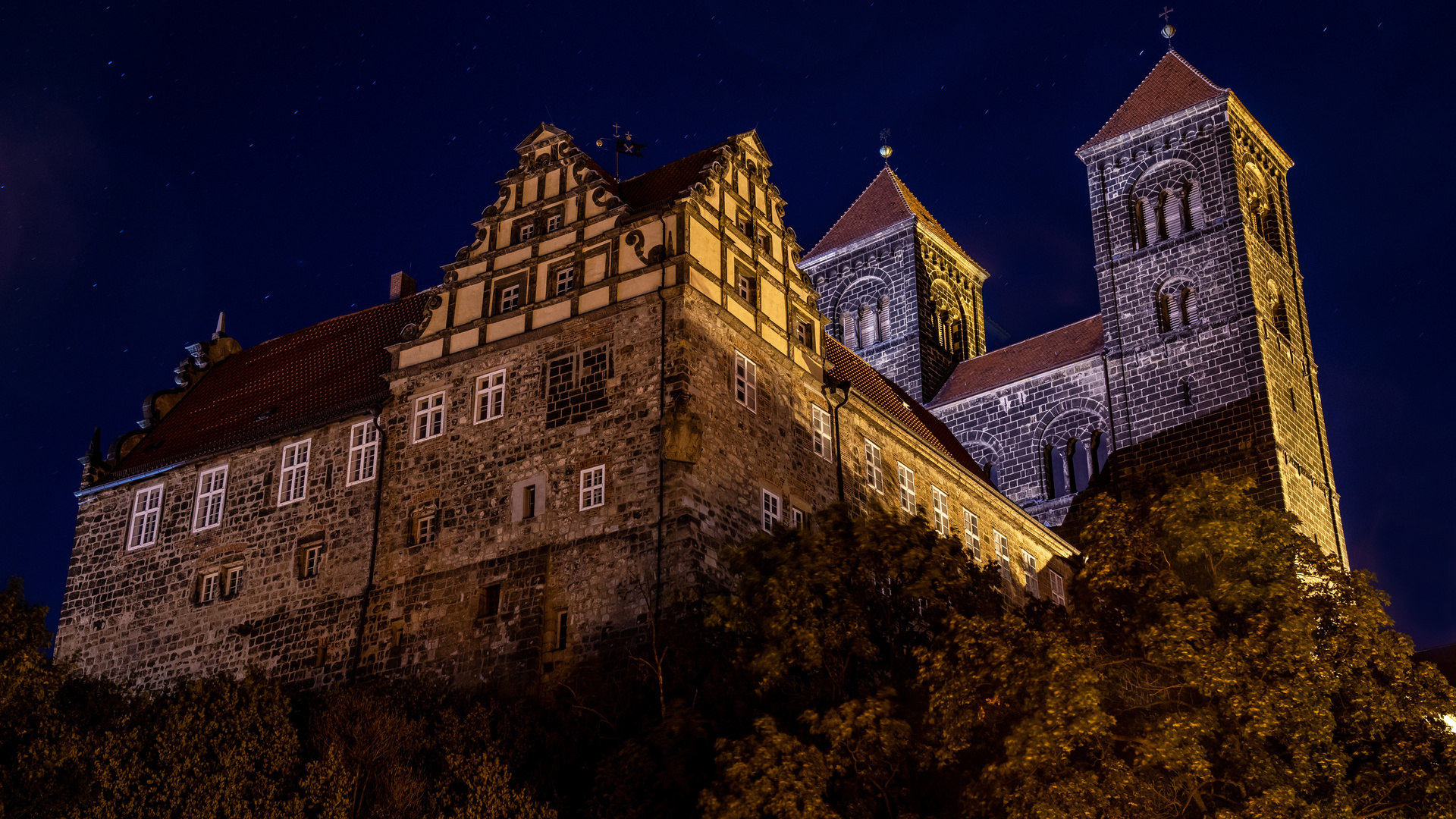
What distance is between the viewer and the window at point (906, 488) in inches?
1589

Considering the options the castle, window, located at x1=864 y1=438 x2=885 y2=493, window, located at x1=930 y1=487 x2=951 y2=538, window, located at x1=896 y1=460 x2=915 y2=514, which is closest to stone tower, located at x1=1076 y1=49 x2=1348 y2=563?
the castle

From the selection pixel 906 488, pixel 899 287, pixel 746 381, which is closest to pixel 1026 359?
pixel 899 287

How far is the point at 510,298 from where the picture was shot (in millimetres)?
36656

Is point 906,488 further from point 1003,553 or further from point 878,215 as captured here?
point 878,215

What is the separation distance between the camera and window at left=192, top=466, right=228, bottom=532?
1507 inches

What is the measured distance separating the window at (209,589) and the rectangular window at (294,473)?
7.45 ft

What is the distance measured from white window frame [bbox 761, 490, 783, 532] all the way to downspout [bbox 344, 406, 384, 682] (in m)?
8.40

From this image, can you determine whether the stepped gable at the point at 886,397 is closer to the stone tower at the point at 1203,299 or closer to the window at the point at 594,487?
the window at the point at 594,487

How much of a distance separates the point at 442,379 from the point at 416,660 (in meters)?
6.65

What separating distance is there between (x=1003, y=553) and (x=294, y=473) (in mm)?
18918

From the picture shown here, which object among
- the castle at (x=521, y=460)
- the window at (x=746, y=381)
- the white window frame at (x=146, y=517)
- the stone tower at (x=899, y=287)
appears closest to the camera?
the castle at (x=521, y=460)

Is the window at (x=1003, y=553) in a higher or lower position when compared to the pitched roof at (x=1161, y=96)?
lower

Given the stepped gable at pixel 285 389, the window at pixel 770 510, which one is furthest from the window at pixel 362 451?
the window at pixel 770 510

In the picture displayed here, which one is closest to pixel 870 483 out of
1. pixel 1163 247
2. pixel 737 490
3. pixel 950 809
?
pixel 737 490
